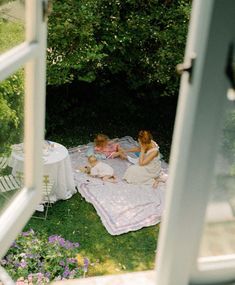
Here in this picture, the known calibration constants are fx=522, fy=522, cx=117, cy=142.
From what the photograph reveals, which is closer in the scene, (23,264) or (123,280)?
(123,280)

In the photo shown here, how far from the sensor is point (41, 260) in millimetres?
4688

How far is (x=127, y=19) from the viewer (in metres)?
7.07

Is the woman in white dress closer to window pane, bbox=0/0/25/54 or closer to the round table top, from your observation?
the round table top

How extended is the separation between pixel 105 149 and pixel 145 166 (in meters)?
0.74

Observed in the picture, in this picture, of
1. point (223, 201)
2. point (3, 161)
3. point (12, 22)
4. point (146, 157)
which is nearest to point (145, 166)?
point (146, 157)

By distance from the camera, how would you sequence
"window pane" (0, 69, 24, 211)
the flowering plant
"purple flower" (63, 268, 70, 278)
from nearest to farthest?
"window pane" (0, 69, 24, 211)
the flowering plant
"purple flower" (63, 268, 70, 278)

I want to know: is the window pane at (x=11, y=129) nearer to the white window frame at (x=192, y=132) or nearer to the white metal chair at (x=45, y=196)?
the white window frame at (x=192, y=132)

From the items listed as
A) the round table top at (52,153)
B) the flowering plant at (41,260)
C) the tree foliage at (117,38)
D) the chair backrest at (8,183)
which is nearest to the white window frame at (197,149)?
the chair backrest at (8,183)

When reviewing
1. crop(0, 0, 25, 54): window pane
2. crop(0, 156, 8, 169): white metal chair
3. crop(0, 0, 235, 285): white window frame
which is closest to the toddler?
crop(0, 156, 8, 169): white metal chair

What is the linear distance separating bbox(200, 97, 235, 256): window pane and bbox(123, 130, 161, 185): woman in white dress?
16.4 ft

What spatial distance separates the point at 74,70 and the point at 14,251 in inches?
127

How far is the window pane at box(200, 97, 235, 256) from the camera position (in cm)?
146

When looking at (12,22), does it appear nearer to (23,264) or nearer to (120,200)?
(23,264)

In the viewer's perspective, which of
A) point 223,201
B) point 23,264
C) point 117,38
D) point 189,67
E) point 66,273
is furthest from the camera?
point 117,38
